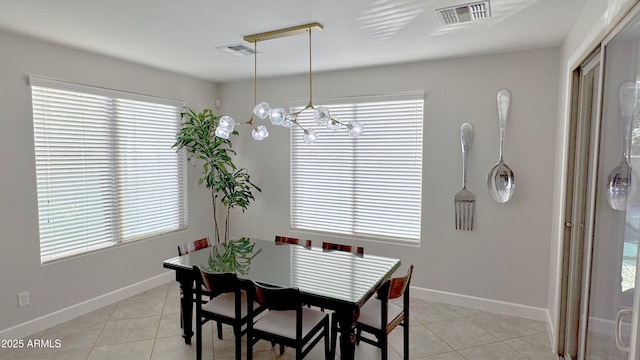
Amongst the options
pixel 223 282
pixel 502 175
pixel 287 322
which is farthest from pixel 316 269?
pixel 502 175

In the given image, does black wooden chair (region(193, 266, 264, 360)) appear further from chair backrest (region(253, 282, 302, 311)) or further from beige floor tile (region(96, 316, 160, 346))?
beige floor tile (region(96, 316, 160, 346))

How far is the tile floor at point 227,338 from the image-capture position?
9.41ft

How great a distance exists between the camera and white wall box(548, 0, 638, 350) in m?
1.85

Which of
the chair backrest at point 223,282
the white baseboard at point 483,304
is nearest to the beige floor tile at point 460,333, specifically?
the white baseboard at point 483,304

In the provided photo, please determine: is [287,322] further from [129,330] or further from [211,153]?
[211,153]

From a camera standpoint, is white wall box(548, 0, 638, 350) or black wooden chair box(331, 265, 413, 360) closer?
white wall box(548, 0, 638, 350)

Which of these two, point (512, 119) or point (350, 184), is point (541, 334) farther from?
point (350, 184)

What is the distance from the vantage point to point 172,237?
4539mm

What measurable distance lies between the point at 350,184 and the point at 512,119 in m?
1.83

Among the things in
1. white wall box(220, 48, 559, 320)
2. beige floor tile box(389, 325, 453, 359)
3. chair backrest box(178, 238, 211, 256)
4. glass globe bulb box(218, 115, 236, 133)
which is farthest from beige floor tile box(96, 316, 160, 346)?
white wall box(220, 48, 559, 320)

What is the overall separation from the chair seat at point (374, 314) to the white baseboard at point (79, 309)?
2.84m

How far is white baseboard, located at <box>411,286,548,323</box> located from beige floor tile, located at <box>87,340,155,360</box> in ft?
8.89

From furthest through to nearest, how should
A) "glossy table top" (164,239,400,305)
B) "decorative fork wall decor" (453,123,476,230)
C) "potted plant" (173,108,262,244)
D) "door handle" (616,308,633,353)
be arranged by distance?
"potted plant" (173,108,262,244) < "decorative fork wall decor" (453,123,476,230) < "glossy table top" (164,239,400,305) < "door handle" (616,308,633,353)

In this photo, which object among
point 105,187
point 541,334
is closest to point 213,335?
point 105,187
